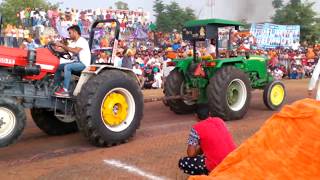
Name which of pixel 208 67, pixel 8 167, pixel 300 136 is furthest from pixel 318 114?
pixel 208 67

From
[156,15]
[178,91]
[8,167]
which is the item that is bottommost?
[8,167]

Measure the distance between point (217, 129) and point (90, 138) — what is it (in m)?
3.05

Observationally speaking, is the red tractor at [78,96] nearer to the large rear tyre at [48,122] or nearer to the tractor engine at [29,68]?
the tractor engine at [29,68]

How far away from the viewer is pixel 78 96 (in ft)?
21.0

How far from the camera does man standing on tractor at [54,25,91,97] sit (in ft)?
21.8

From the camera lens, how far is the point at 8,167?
18.9 ft

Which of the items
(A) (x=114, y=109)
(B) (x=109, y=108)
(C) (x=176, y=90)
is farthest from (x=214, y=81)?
(B) (x=109, y=108)

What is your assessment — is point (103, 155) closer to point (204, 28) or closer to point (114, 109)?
point (114, 109)

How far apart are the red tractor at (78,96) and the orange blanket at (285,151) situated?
406cm

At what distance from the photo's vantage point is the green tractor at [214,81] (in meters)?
8.73

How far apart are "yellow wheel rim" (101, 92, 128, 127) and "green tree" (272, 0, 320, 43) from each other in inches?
1156

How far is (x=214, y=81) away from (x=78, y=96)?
3.18m

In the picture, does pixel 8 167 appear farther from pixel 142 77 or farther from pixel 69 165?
pixel 142 77

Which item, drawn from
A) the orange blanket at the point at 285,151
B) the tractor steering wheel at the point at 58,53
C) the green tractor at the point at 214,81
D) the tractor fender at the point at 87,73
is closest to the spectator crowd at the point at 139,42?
the green tractor at the point at 214,81
